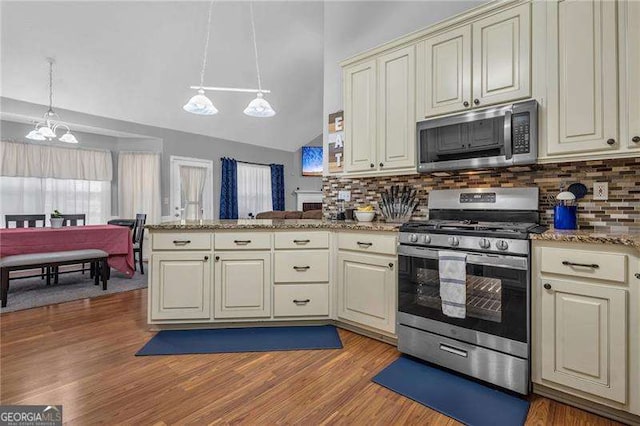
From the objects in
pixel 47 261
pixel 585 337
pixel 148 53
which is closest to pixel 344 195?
pixel 585 337

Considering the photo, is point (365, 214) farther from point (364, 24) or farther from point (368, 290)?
point (364, 24)

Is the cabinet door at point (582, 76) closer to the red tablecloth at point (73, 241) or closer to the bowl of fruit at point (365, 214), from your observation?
the bowl of fruit at point (365, 214)

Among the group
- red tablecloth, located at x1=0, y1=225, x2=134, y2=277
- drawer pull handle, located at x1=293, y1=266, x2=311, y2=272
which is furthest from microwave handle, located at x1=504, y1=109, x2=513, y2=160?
red tablecloth, located at x1=0, y1=225, x2=134, y2=277

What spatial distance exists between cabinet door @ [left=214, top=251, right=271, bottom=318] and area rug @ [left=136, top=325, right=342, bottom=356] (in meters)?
0.15

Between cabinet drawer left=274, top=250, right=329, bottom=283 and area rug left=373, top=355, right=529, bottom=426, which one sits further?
cabinet drawer left=274, top=250, right=329, bottom=283

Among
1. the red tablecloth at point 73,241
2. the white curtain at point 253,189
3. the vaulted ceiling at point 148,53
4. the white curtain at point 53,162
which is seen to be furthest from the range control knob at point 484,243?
the white curtain at point 53,162

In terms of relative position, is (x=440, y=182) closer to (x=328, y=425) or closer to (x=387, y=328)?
(x=387, y=328)

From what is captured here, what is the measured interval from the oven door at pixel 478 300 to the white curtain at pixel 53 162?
234 inches

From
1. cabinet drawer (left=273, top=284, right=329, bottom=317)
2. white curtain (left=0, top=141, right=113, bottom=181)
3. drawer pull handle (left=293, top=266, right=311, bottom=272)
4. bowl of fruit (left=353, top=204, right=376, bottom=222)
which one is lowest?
cabinet drawer (left=273, top=284, right=329, bottom=317)

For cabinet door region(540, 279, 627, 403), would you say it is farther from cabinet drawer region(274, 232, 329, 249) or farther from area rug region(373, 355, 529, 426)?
cabinet drawer region(274, 232, 329, 249)

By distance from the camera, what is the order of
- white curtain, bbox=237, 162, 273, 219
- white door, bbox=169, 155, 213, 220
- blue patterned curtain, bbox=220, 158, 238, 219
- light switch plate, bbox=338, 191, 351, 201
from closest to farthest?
1. light switch plate, bbox=338, 191, 351, 201
2. white door, bbox=169, 155, 213, 220
3. blue patterned curtain, bbox=220, 158, 238, 219
4. white curtain, bbox=237, 162, 273, 219

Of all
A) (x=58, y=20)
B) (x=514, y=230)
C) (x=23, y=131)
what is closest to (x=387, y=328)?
Answer: (x=514, y=230)

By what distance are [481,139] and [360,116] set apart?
1.08 meters

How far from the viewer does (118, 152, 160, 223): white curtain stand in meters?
6.05
